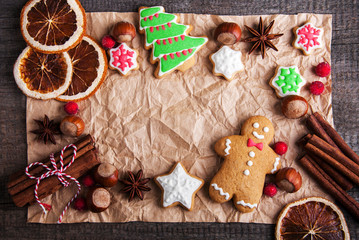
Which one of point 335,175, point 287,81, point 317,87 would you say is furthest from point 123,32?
point 335,175

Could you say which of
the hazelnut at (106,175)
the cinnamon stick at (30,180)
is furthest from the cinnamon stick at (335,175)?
the cinnamon stick at (30,180)

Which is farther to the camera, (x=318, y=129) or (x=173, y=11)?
(x=173, y=11)

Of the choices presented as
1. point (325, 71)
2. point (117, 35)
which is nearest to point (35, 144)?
point (117, 35)

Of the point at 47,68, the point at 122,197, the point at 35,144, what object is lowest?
the point at 122,197

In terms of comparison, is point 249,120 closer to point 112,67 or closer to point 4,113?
point 112,67

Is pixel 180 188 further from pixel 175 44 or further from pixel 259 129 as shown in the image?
pixel 175 44

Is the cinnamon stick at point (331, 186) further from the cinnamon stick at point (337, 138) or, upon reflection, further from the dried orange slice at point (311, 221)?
the cinnamon stick at point (337, 138)
